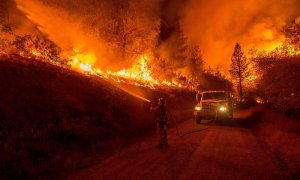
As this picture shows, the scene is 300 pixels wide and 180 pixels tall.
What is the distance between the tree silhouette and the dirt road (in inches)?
2505

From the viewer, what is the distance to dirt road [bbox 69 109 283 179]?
7.41 meters

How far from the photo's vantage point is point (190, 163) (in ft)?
28.0

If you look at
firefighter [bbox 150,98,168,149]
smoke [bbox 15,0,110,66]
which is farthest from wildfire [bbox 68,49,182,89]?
firefighter [bbox 150,98,168,149]

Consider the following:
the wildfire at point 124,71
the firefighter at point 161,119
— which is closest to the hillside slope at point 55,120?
the firefighter at point 161,119

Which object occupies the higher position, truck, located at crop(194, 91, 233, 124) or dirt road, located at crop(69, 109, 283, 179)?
truck, located at crop(194, 91, 233, 124)

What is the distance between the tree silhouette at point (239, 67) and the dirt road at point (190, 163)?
209ft

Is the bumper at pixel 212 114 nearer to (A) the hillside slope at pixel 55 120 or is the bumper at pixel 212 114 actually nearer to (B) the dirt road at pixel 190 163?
(A) the hillside slope at pixel 55 120

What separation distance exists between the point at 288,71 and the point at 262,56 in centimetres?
355

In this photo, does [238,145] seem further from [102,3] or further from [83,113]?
[102,3]

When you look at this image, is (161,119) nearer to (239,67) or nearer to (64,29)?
(64,29)

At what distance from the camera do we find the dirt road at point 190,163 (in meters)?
7.41

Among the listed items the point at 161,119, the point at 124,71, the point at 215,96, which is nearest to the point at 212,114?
the point at 215,96

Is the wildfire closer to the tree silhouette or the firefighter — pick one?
the firefighter

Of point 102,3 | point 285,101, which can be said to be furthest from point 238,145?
point 102,3
